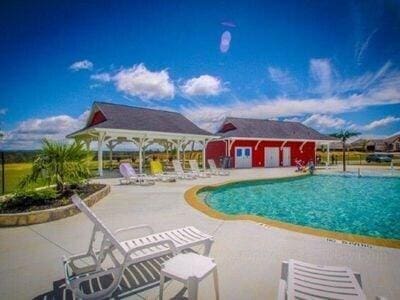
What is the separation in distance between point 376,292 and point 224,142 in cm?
2317

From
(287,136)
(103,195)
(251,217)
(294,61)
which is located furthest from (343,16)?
(287,136)

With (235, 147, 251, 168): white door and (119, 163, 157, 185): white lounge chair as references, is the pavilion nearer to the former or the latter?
(119, 163, 157, 185): white lounge chair

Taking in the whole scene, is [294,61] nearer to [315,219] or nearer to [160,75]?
[160,75]

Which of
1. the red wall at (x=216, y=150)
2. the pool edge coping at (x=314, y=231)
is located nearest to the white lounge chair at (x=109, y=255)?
the pool edge coping at (x=314, y=231)

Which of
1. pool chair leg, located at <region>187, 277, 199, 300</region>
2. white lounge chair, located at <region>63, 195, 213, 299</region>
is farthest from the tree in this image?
pool chair leg, located at <region>187, 277, 199, 300</region>

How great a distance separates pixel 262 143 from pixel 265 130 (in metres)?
1.98

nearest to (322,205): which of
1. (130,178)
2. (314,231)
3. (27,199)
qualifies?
(314,231)

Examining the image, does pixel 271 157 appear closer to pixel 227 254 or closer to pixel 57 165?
pixel 57 165

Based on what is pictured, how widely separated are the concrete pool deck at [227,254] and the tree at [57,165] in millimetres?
2387

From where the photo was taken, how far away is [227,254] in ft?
13.2

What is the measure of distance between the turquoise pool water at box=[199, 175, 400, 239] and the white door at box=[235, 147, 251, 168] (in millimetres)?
10556

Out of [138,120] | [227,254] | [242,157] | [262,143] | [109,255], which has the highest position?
[138,120]

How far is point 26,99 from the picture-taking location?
16.7 metres

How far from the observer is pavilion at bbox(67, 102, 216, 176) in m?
16.5
